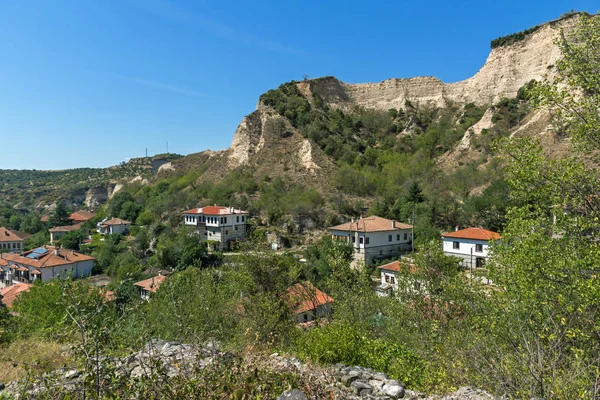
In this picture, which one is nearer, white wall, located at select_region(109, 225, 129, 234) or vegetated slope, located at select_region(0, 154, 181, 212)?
white wall, located at select_region(109, 225, 129, 234)

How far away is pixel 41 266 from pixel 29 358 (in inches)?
1381

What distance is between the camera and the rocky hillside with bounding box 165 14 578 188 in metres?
46.9

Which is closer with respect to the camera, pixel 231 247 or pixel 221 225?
pixel 231 247

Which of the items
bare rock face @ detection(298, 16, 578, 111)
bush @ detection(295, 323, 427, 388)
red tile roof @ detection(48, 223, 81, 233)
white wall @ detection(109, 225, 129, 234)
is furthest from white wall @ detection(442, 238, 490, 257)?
Answer: red tile roof @ detection(48, 223, 81, 233)

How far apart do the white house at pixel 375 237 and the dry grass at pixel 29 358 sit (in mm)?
27475

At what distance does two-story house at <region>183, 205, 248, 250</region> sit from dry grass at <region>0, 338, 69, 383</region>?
107 feet

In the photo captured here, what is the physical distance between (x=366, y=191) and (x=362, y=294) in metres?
35.7

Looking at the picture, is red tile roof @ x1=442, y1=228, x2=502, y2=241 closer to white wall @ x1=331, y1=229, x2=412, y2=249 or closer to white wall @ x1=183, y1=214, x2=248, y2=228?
white wall @ x1=331, y1=229, x2=412, y2=249

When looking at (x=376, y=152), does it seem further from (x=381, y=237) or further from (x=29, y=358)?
(x=29, y=358)

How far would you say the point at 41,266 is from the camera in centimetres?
3428

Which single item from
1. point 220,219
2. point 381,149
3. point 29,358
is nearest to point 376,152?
point 381,149

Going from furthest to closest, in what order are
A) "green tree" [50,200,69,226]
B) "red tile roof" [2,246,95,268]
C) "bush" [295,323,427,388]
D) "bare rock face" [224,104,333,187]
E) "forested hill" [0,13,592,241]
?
"green tree" [50,200,69,226] < "bare rock face" [224,104,333,187] < "forested hill" [0,13,592,241] < "red tile roof" [2,246,95,268] < "bush" [295,323,427,388]

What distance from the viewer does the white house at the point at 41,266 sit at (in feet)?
115

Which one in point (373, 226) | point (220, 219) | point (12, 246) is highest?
point (220, 219)
